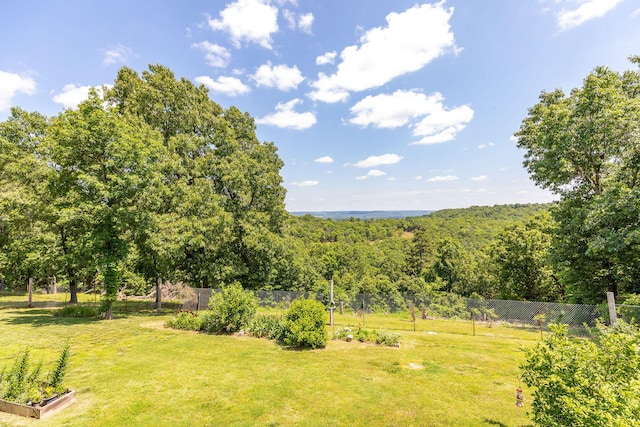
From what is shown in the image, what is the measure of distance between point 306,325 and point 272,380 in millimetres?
3074

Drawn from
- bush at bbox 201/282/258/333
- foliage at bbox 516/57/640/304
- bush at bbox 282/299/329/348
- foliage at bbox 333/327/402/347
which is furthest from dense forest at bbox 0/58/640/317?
bush at bbox 282/299/329/348

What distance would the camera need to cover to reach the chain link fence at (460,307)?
12336 mm

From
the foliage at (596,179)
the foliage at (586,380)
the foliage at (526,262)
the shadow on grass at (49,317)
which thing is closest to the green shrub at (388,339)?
the foliage at (586,380)

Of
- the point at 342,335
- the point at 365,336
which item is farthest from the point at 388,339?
the point at 342,335

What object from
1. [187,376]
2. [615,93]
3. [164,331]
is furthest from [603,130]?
[164,331]

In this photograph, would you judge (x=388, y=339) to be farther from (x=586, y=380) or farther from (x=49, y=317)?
A: (x=49, y=317)

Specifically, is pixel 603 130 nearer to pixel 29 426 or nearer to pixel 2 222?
pixel 29 426

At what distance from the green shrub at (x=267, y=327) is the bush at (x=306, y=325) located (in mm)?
739

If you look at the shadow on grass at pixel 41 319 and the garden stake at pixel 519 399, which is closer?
the garden stake at pixel 519 399

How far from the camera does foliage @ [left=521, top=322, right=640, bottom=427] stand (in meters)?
3.05

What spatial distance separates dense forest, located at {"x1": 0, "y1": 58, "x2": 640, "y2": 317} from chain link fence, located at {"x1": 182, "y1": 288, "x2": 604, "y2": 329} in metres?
1.63

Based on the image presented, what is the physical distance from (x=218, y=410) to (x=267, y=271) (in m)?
15.9

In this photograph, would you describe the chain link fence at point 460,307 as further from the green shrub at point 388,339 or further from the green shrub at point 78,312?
the green shrub at point 78,312

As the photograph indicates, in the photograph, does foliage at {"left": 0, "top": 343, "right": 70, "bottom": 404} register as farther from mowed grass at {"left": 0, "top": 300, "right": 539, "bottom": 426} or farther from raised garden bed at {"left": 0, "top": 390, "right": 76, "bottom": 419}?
mowed grass at {"left": 0, "top": 300, "right": 539, "bottom": 426}
